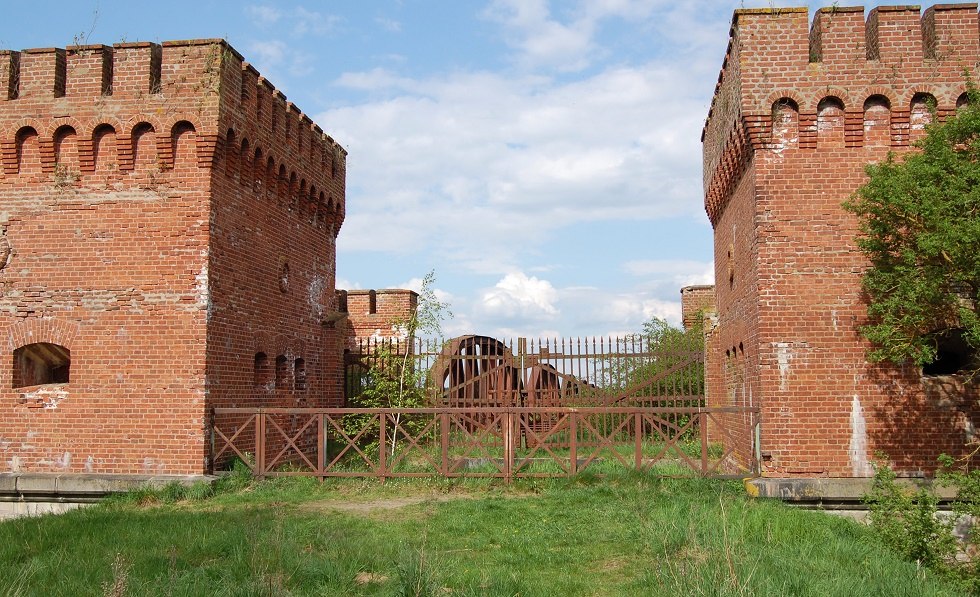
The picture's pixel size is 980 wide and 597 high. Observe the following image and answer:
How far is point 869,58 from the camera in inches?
434

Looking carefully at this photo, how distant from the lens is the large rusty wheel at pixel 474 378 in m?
16.7

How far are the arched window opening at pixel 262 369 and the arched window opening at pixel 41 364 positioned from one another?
2.75 meters

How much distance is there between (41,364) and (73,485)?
2143 mm

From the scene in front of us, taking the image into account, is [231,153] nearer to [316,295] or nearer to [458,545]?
[316,295]

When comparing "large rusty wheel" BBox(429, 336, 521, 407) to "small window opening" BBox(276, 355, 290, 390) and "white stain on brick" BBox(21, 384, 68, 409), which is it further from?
"white stain on brick" BBox(21, 384, 68, 409)

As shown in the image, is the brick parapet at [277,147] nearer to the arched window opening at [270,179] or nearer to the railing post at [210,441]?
the arched window opening at [270,179]

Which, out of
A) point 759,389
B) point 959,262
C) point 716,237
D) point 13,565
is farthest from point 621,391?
point 13,565

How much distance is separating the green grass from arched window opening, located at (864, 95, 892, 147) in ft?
16.8

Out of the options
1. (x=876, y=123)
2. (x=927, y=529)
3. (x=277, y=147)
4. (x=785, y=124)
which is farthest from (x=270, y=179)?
(x=927, y=529)

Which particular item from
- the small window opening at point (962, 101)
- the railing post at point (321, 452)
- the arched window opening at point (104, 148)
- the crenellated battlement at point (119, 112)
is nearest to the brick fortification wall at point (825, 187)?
the small window opening at point (962, 101)

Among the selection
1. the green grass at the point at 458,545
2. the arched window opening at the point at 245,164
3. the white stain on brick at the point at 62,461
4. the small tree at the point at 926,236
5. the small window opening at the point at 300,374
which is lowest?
the green grass at the point at 458,545

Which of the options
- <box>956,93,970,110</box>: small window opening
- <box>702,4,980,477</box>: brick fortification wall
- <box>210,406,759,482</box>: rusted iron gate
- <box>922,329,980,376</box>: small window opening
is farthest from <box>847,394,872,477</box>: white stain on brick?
<box>956,93,970,110</box>: small window opening

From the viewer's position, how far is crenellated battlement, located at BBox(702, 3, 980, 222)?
10.8m

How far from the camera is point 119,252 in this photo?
38.0ft
